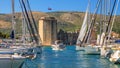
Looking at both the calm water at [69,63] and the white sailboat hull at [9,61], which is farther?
the calm water at [69,63]

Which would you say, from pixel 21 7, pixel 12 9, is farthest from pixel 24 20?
pixel 12 9

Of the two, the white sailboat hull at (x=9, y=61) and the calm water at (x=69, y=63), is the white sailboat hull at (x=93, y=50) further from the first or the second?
the white sailboat hull at (x=9, y=61)

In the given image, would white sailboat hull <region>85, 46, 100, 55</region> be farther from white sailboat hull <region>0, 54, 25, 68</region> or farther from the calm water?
white sailboat hull <region>0, 54, 25, 68</region>

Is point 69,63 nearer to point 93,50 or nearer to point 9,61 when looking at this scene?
point 93,50

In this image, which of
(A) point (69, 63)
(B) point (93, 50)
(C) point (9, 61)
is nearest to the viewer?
(C) point (9, 61)

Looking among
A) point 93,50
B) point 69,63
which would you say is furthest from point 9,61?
point 93,50

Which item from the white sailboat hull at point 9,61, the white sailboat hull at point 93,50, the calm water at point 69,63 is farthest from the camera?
the white sailboat hull at point 93,50

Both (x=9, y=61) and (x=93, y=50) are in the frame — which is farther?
(x=93, y=50)

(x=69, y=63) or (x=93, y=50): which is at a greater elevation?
(x=93, y=50)

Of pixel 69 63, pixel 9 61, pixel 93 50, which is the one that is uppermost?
pixel 9 61

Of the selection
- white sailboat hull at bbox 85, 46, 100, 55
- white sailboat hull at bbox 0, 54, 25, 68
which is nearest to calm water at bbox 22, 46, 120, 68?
white sailboat hull at bbox 85, 46, 100, 55

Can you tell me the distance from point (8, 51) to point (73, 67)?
46.4 ft

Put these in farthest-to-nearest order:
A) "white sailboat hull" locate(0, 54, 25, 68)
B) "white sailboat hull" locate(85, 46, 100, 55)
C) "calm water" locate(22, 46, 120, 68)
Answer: "white sailboat hull" locate(85, 46, 100, 55)
"calm water" locate(22, 46, 120, 68)
"white sailboat hull" locate(0, 54, 25, 68)

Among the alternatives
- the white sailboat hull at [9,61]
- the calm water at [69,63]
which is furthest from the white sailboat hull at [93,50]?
the white sailboat hull at [9,61]
